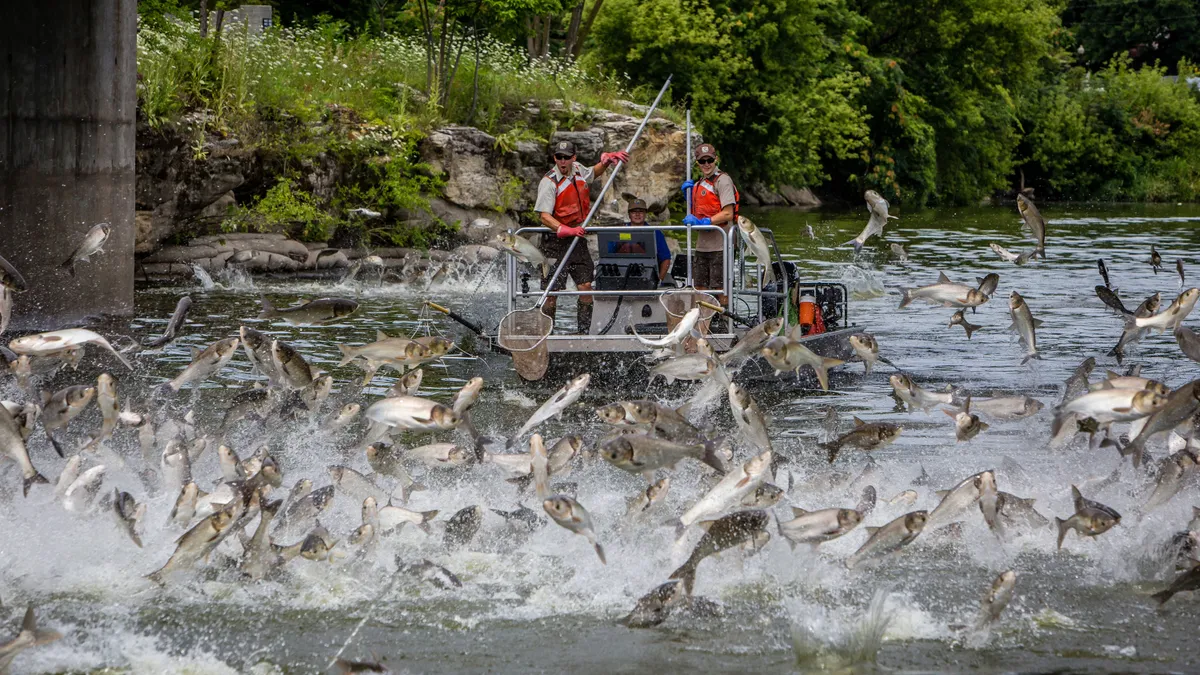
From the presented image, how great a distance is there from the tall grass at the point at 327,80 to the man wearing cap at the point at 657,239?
1059 centimetres

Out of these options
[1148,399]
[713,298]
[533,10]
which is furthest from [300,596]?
[533,10]

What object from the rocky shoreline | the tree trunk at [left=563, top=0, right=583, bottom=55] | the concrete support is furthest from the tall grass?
the concrete support

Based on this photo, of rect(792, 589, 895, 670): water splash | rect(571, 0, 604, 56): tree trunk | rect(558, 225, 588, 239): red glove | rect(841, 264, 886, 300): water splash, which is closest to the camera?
rect(792, 589, 895, 670): water splash

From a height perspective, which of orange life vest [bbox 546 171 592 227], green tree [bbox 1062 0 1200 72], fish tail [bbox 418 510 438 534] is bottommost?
fish tail [bbox 418 510 438 534]

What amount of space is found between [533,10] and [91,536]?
20.1 meters

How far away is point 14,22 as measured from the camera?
1653cm

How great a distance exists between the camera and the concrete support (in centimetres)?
1667

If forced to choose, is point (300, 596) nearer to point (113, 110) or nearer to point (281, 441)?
point (281, 441)

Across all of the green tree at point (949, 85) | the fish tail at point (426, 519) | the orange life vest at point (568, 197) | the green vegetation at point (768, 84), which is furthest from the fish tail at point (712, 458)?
the green tree at point (949, 85)

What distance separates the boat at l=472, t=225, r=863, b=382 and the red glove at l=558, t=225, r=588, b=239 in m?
0.17

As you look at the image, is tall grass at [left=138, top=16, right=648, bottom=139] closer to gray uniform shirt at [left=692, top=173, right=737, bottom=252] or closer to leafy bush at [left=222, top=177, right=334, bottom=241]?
leafy bush at [left=222, top=177, right=334, bottom=241]

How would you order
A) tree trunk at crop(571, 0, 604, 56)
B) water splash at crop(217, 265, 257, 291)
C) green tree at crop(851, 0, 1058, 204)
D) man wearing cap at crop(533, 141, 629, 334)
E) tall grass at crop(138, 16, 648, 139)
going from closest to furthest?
man wearing cap at crop(533, 141, 629, 334), water splash at crop(217, 265, 257, 291), tall grass at crop(138, 16, 648, 139), tree trunk at crop(571, 0, 604, 56), green tree at crop(851, 0, 1058, 204)

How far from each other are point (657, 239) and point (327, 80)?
14.4 meters

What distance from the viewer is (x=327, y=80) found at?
89.6 feet
